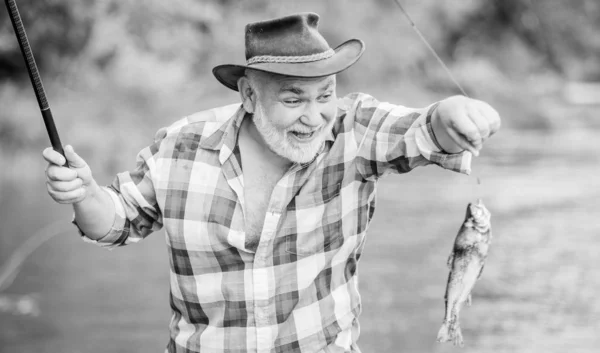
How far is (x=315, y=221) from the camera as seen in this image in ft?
7.22

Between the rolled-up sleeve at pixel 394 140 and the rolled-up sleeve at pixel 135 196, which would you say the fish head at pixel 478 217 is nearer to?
the rolled-up sleeve at pixel 394 140

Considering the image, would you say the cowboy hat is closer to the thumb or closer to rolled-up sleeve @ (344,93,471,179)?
rolled-up sleeve @ (344,93,471,179)

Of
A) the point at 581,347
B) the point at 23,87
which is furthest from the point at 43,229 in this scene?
the point at 581,347

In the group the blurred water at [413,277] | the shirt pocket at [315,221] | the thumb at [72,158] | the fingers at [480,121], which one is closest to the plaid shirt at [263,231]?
the shirt pocket at [315,221]

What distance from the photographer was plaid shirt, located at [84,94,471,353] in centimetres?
217

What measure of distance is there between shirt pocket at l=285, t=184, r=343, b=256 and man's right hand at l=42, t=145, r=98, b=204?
24.2 inches

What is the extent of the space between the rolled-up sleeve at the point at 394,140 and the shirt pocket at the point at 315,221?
13 cm

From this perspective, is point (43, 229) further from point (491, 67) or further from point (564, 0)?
point (564, 0)

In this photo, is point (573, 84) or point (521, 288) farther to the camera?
point (573, 84)

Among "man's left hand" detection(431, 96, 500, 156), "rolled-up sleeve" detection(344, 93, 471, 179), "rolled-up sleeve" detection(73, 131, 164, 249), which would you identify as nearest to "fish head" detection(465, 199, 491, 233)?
"rolled-up sleeve" detection(344, 93, 471, 179)

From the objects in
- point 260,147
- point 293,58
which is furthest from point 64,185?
point 293,58

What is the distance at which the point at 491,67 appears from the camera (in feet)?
47.0

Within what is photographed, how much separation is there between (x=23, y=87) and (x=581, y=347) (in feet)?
24.6

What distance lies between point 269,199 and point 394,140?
438 mm
